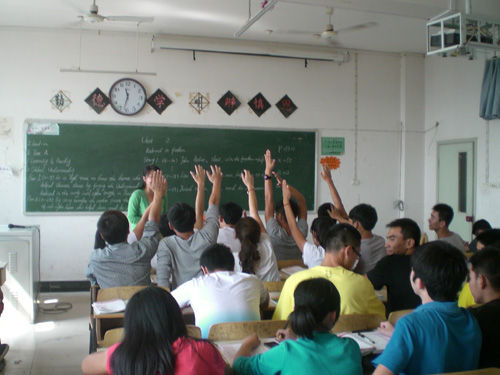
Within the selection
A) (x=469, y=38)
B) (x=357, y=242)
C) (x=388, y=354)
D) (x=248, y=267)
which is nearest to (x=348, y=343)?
(x=388, y=354)

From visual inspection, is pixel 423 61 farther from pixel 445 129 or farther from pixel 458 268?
pixel 458 268

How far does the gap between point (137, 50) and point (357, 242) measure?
168 inches

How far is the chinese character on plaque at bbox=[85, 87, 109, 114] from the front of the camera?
5762 mm

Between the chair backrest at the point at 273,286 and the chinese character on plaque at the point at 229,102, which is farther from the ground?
the chinese character on plaque at the point at 229,102

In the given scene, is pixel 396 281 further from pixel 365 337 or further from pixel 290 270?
pixel 290 270

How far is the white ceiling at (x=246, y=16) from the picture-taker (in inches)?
185

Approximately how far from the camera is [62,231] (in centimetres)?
580

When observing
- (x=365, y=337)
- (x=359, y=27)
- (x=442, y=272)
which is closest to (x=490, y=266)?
(x=442, y=272)

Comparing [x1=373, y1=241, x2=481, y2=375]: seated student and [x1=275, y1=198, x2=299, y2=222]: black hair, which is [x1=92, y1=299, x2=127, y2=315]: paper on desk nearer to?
[x1=373, y1=241, x2=481, y2=375]: seated student

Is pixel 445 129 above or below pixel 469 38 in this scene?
below

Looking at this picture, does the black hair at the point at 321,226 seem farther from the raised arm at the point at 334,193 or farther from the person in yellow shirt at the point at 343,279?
the person in yellow shirt at the point at 343,279

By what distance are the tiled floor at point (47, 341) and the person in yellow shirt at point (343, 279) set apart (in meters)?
2.04

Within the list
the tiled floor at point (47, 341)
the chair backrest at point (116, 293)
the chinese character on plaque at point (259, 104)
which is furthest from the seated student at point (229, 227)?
the chinese character on plaque at point (259, 104)

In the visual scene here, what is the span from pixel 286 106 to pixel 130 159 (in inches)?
83.4
